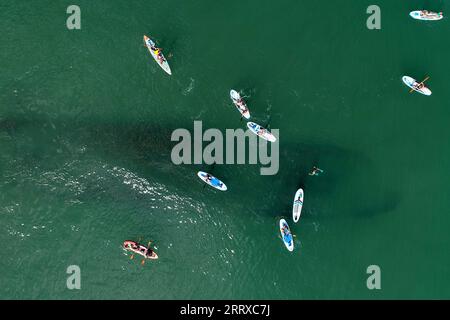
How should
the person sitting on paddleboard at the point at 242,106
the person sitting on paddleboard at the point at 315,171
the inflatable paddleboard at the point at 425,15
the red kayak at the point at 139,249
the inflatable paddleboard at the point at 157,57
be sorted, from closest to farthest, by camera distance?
1. the red kayak at the point at 139,249
2. the person sitting on paddleboard at the point at 242,106
3. the inflatable paddleboard at the point at 157,57
4. the person sitting on paddleboard at the point at 315,171
5. the inflatable paddleboard at the point at 425,15

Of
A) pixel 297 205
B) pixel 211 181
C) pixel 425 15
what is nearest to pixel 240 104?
pixel 211 181

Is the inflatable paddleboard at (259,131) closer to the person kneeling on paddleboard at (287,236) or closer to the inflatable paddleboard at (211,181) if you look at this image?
the inflatable paddleboard at (211,181)

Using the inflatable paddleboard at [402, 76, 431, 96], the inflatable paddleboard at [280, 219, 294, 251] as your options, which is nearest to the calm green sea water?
the inflatable paddleboard at [402, 76, 431, 96]

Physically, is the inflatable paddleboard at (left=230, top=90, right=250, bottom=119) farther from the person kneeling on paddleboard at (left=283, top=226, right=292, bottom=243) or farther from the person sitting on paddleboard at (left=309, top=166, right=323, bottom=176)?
the person kneeling on paddleboard at (left=283, top=226, right=292, bottom=243)

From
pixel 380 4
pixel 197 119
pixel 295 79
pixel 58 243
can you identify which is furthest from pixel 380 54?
pixel 58 243

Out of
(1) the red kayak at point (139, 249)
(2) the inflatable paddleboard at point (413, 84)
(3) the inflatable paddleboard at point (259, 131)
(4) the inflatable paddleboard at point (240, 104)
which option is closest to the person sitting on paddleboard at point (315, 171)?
(3) the inflatable paddleboard at point (259, 131)

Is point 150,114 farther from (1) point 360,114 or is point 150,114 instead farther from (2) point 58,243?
(1) point 360,114

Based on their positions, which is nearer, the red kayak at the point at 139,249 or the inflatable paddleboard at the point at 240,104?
the red kayak at the point at 139,249
